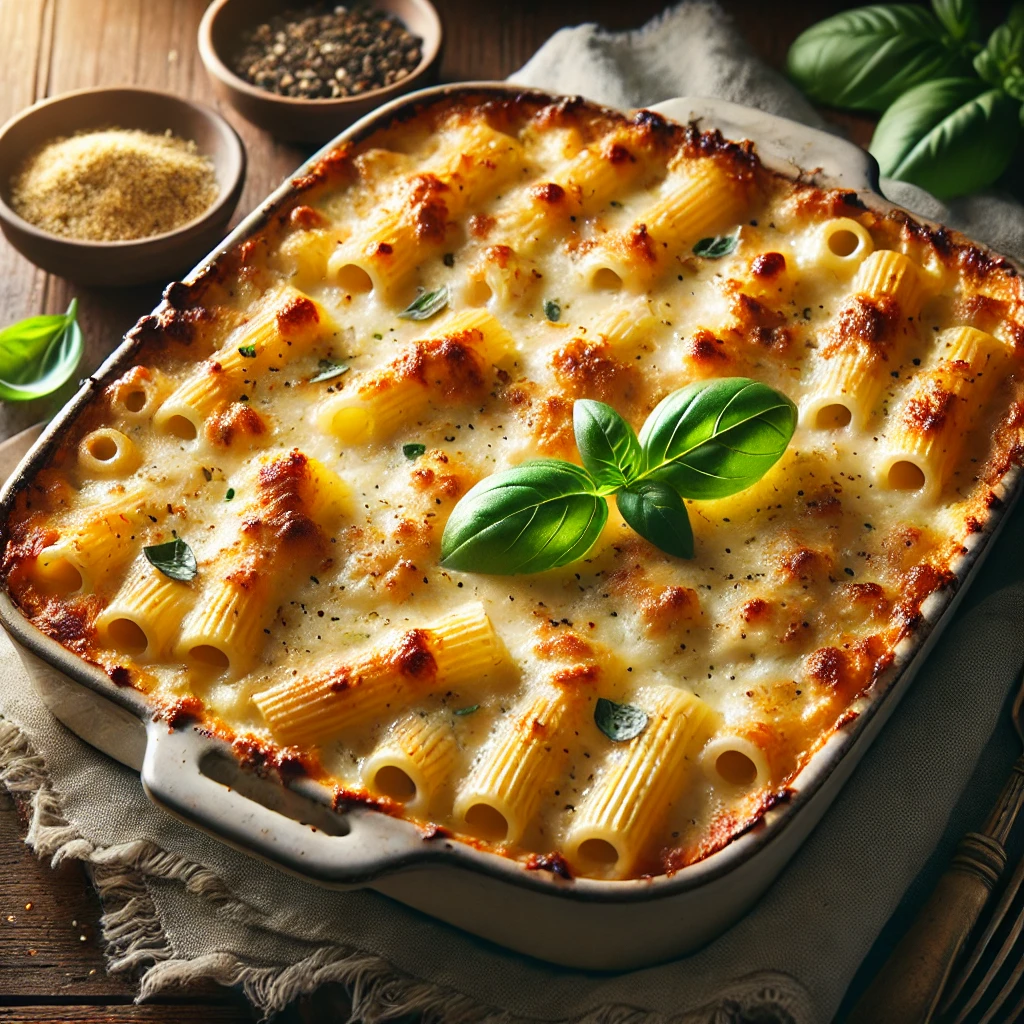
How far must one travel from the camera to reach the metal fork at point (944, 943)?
2.56 metres

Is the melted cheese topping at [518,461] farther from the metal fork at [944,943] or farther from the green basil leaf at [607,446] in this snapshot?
the metal fork at [944,943]

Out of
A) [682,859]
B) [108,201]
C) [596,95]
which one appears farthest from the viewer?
[596,95]

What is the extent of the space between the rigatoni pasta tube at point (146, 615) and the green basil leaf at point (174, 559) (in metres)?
0.01

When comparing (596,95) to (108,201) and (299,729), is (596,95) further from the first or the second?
(299,729)

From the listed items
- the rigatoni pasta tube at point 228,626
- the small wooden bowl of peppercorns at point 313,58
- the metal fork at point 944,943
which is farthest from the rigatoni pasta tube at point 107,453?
the metal fork at point 944,943

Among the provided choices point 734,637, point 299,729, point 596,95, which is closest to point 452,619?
point 299,729

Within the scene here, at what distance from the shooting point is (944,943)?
261cm

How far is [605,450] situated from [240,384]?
83 centimetres

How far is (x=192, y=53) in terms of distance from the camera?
14.8 ft

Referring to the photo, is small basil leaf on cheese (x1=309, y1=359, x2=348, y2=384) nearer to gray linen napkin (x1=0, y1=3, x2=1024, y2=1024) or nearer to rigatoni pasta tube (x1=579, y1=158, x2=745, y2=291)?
rigatoni pasta tube (x1=579, y1=158, x2=745, y2=291)

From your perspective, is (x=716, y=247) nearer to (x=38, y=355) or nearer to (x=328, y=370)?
(x=328, y=370)

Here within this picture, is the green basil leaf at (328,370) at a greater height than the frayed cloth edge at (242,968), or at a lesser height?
greater

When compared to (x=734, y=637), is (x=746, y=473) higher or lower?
higher

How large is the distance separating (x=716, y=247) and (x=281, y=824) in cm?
167
